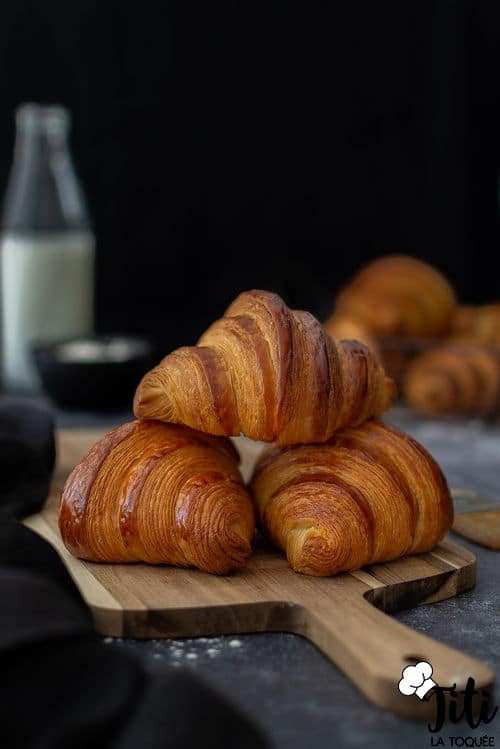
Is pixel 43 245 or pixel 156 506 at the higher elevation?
pixel 43 245

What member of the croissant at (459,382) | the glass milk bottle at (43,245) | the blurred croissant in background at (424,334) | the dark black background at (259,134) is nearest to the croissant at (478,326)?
the blurred croissant in background at (424,334)

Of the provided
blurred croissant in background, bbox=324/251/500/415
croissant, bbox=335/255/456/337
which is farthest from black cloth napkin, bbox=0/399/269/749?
croissant, bbox=335/255/456/337

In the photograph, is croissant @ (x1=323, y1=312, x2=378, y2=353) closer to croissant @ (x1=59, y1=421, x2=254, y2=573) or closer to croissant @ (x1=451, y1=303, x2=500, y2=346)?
croissant @ (x1=451, y1=303, x2=500, y2=346)

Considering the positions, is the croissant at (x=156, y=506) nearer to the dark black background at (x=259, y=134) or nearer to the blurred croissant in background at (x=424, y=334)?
the blurred croissant in background at (x=424, y=334)

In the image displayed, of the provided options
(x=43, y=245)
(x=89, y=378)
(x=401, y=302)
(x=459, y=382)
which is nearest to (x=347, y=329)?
(x=401, y=302)

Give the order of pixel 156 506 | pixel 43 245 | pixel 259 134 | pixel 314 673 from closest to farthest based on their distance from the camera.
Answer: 1. pixel 314 673
2. pixel 156 506
3. pixel 43 245
4. pixel 259 134

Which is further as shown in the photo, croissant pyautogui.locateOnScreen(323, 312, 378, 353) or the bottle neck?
the bottle neck

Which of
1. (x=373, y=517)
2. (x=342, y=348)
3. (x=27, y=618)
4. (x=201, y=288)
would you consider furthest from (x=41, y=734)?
(x=201, y=288)

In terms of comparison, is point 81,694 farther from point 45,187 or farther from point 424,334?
point 45,187
